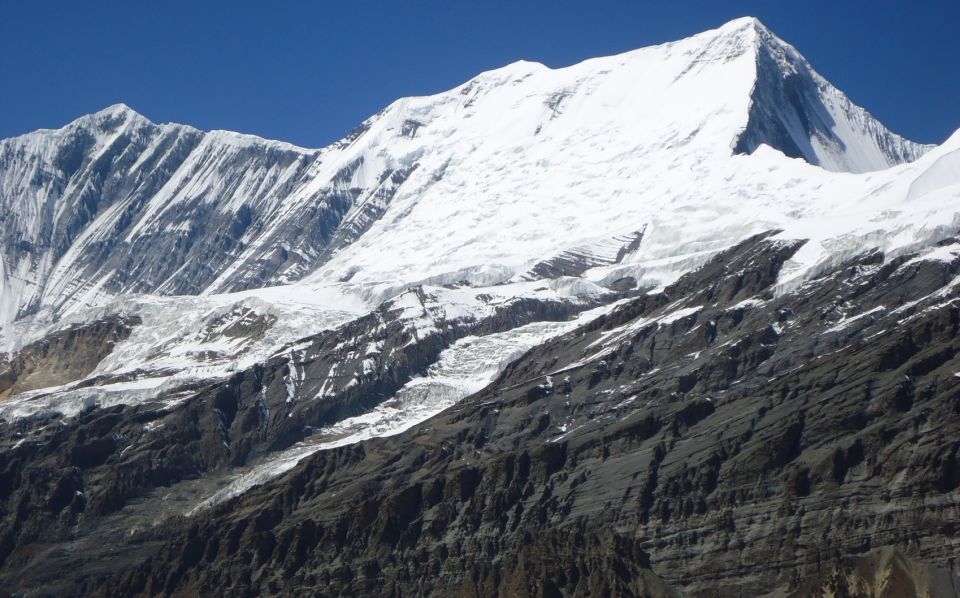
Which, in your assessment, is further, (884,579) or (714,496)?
(714,496)

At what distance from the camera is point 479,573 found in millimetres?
162500

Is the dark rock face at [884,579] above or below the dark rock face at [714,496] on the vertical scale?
below

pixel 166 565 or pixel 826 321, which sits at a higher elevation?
pixel 826 321

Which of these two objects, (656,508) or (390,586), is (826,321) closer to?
(656,508)

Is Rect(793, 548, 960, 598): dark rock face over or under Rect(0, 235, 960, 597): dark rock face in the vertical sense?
→ under

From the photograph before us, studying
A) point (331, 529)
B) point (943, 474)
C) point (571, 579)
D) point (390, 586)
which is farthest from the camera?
point (331, 529)

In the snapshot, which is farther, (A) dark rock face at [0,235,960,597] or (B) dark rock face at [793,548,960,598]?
(A) dark rock face at [0,235,960,597]

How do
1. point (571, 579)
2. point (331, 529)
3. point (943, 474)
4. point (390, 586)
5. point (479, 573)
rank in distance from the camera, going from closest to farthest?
point (943, 474) < point (571, 579) < point (479, 573) < point (390, 586) < point (331, 529)

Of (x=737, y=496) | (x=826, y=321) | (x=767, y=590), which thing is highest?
(x=826, y=321)

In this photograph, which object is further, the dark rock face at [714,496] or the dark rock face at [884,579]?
the dark rock face at [714,496]

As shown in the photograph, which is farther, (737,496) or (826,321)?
(826,321)

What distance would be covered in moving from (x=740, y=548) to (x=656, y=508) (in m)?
13.6

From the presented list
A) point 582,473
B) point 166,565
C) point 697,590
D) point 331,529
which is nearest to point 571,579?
point 697,590

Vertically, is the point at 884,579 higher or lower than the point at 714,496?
lower
